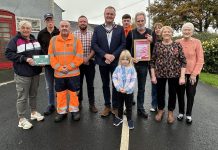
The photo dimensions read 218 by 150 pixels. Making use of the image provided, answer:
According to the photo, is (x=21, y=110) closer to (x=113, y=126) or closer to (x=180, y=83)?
(x=113, y=126)

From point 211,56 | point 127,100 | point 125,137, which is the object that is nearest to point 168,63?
point 127,100

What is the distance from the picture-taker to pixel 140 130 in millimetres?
5070

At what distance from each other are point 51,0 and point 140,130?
56.8ft

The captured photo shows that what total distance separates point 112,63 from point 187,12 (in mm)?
29890

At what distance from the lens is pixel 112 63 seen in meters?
5.76

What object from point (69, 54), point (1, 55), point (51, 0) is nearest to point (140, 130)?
point (69, 54)

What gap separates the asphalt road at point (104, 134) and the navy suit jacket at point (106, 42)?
147 cm

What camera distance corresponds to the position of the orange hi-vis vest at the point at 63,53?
17.7ft

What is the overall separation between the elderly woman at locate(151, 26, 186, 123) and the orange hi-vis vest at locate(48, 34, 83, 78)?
1650mm

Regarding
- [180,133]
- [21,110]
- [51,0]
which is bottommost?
[180,133]

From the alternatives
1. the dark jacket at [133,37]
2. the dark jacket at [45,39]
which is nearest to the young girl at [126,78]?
the dark jacket at [133,37]

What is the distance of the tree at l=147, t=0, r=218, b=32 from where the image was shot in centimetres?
3219

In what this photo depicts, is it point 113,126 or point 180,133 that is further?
point 113,126

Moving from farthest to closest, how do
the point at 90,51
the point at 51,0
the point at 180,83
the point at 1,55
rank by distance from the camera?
the point at 51,0 < the point at 1,55 < the point at 90,51 < the point at 180,83
